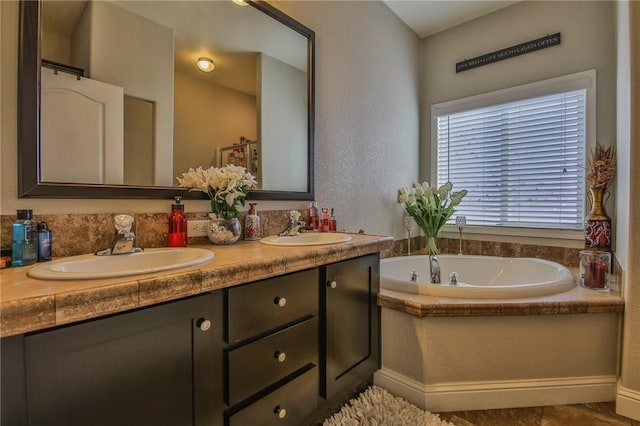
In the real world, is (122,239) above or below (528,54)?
below

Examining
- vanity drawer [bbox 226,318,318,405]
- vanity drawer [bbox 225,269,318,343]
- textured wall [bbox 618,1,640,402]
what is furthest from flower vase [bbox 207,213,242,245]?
textured wall [bbox 618,1,640,402]

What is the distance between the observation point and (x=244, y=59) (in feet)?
5.38

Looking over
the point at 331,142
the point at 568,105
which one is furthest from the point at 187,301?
the point at 568,105

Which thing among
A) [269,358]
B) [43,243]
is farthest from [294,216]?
[43,243]

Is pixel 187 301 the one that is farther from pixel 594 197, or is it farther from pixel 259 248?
pixel 594 197

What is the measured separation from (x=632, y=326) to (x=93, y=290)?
2212mm

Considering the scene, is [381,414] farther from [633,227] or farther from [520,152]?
[520,152]

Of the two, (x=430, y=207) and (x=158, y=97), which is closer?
(x=158, y=97)

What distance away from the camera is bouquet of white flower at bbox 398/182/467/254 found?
8.45ft

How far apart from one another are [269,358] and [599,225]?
2.19 m

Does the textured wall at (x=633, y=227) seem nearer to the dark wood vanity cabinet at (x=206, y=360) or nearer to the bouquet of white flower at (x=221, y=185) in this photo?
the dark wood vanity cabinet at (x=206, y=360)

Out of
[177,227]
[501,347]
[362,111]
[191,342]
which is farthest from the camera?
[362,111]

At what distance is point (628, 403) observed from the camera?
1.52 metres

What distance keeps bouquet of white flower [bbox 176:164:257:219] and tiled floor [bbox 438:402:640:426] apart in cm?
147
